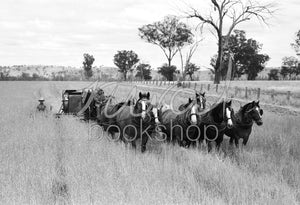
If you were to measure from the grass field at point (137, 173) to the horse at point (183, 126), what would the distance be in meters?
0.60

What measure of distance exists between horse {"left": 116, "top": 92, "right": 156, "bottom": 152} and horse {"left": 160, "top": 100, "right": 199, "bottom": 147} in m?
0.84

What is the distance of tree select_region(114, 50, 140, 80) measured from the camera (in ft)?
296

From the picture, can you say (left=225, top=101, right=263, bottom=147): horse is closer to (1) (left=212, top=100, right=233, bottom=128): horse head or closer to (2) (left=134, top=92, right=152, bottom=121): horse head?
(1) (left=212, top=100, right=233, bottom=128): horse head

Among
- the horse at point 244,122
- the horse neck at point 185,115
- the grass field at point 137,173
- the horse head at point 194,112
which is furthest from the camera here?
the horse at point 244,122

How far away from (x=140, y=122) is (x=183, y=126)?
1205 millimetres

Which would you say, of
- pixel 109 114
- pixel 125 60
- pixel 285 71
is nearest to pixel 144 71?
pixel 125 60

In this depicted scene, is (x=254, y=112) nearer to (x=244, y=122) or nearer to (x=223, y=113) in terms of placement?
(x=244, y=122)

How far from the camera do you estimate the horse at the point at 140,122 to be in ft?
27.1

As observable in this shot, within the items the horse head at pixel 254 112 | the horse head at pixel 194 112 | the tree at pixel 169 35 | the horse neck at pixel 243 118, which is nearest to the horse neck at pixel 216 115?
the horse head at pixel 194 112

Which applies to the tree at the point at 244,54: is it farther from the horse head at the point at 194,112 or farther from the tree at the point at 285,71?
the horse head at the point at 194,112

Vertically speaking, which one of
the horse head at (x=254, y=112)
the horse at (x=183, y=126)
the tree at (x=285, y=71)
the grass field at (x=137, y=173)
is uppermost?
the tree at (x=285, y=71)

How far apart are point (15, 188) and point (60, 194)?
671mm

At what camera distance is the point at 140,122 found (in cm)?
859

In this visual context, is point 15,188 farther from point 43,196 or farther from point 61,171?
point 61,171
